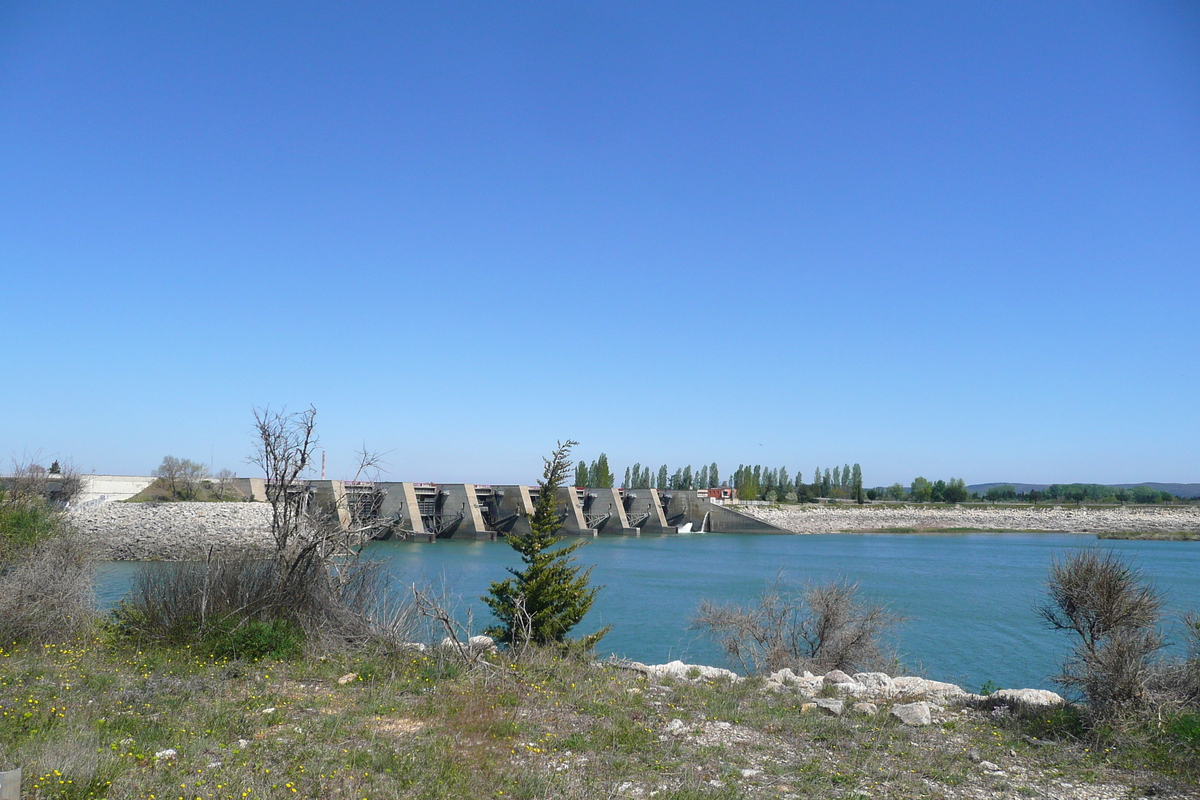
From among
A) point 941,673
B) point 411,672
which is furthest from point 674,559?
point 411,672

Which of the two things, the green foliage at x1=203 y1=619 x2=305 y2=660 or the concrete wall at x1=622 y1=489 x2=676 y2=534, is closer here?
the green foliage at x1=203 y1=619 x2=305 y2=660

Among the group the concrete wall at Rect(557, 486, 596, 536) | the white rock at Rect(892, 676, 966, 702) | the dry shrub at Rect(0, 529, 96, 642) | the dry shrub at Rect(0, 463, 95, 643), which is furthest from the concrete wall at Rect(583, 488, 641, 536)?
the dry shrub at Rect(0, 529, 96, 642)

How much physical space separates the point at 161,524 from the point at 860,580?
37673 millimetres

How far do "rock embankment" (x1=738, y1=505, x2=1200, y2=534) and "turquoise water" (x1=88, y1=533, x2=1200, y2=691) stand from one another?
6.64 meters

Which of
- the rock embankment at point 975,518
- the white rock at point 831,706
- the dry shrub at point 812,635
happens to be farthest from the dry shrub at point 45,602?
the rock embankment at point 975,518

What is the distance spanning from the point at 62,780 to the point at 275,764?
140 cm

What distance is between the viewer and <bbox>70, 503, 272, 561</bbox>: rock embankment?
3800 centimetres

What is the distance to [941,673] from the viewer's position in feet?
61.9

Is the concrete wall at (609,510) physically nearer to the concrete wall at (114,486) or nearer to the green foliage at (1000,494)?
the concrete wall at (114,486)

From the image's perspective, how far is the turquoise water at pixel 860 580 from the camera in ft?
68.8

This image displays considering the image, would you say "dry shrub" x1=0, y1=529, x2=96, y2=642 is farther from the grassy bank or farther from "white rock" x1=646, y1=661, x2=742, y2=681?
"white rock" x1=646, y1=661, x2=742, y2=681

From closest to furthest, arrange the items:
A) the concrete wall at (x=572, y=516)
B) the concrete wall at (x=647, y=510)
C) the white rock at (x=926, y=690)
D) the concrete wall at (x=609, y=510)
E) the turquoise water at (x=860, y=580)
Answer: the white rock at (x=926, y=690)
the turquoise water at (x=860, y=580)
the concrete wall at (x=572, y=516)
the concrete wall at (x=609, y=510)
the concrete wall at (x=647, y=510)

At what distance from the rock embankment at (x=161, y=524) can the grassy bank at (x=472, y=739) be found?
30060 mm

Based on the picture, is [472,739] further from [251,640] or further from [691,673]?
[691,673]
